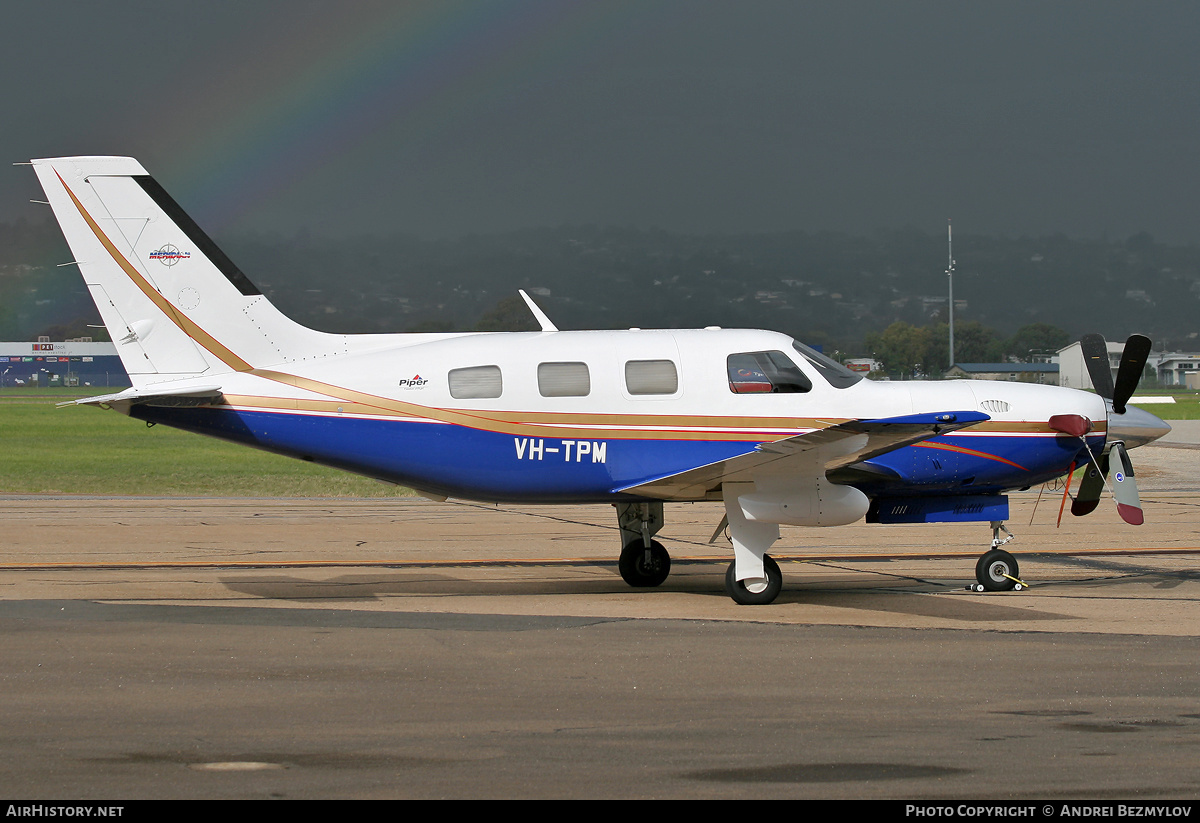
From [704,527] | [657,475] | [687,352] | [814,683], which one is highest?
[687,352]

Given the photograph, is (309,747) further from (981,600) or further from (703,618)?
(981,600)

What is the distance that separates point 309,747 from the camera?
7113 mm

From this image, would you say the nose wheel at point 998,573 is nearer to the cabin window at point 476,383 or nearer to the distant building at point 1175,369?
the cabin window at point 476,383

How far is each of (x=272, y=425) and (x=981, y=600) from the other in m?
7.97

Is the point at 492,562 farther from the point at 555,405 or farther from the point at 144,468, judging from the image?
the point at 144,468

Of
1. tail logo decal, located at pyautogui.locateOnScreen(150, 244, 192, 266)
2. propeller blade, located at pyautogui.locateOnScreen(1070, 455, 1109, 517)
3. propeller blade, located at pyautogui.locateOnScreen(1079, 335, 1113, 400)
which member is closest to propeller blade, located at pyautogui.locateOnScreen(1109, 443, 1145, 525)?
propeller blade, located at pyautogui.locateOnScreen(1070, 455, 1109, 517)

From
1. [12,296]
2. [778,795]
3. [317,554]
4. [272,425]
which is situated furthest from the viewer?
[12,296]

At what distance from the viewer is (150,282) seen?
13484 mm

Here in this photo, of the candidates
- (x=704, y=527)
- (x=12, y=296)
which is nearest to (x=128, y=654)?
(x=704, y=527)

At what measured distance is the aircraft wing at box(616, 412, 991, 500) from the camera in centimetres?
1130

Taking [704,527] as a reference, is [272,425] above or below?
above

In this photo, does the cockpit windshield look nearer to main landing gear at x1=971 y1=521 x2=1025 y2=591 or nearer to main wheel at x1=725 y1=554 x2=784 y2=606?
main wheel at x1=725 y1=554 x2=784 y2=606

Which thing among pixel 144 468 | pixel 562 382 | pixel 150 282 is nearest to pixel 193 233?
pixel 150 282
